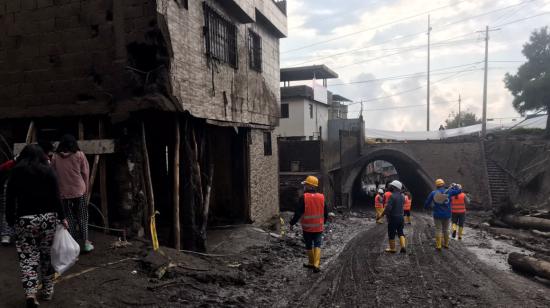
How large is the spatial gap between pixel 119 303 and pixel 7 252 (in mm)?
2615

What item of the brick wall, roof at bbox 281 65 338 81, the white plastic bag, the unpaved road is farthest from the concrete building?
the white plastic bag

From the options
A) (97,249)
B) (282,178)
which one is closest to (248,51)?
(97,249)

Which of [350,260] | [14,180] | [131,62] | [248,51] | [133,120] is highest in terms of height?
[248,51]

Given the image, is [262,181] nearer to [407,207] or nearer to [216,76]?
[216,76]

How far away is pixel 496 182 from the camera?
2466 cm

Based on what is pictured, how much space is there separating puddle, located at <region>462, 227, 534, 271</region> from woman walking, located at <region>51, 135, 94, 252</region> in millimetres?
8227

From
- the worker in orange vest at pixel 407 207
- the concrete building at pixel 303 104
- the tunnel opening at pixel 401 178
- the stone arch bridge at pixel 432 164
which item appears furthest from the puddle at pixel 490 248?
the concrete building at pixel 303 104

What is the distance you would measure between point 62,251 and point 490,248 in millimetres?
10882

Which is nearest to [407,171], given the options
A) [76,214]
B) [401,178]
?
[401,178]

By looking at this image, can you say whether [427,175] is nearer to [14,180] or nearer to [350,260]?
[350,260]

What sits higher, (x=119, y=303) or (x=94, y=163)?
(x=94, y=163)

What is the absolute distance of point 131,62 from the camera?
7621 millimetres

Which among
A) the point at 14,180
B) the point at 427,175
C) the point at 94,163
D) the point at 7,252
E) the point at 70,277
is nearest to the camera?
the point at 14,180

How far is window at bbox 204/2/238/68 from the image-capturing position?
955 centimetres
